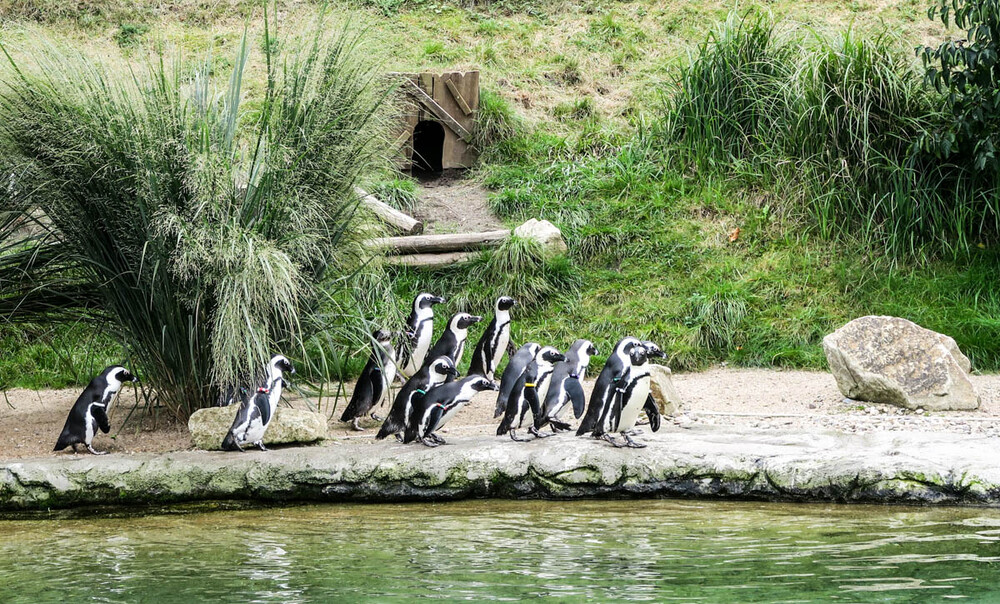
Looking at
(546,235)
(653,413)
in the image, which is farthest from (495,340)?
(546,235)

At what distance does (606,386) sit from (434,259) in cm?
410

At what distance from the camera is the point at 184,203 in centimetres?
555

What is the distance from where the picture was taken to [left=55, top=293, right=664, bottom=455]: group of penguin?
5262 mm

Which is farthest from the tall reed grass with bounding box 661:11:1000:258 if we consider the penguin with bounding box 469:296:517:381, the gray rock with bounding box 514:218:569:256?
the penguin with bounding box 469:296:517:381

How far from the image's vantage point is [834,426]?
5.80m

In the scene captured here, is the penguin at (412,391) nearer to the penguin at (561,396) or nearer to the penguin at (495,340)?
the penguin at (561,396)

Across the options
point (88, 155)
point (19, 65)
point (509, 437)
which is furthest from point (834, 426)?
point (19, 65)

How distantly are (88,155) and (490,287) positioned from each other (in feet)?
13.2

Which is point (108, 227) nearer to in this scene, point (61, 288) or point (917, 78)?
point (61, 288)

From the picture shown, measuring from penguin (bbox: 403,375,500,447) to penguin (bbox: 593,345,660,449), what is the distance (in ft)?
2.25

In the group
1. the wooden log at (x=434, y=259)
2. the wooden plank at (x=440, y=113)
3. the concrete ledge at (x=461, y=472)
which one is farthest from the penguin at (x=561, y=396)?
the wooden plank at (x=440, y=113)

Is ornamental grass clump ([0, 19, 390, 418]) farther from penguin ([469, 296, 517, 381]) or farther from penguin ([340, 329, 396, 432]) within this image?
penguin ([469, 296, 517, 381])

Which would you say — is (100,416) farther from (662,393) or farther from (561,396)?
(662,393)

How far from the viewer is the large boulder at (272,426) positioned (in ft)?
17.7
